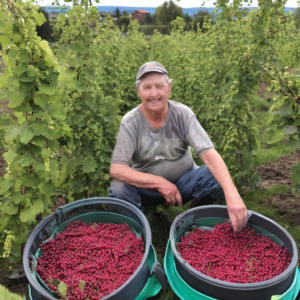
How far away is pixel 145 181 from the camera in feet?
8.19

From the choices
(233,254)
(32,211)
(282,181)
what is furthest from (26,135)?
(282,181)

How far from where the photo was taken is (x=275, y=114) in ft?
8.00

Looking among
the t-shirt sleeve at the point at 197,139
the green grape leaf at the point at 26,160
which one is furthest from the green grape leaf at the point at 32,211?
the t-shirt sleeve at the point at 197,139

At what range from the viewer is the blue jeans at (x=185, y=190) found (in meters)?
2.57

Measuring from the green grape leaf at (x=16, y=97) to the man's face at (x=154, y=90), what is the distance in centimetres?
101

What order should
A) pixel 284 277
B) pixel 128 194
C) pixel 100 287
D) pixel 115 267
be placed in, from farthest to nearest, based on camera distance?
pixel 128 194 → pixel 115 267 → pixel 100 287 → pixel 284 277

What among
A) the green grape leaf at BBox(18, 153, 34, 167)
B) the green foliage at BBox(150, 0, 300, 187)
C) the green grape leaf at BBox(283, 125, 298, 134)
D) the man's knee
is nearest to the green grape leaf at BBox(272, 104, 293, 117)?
the green foliage at BBox(150, 0, 300, 187)

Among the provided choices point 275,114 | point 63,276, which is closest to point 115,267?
point 63,276

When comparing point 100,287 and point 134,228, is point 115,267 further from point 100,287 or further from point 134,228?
point 134,228

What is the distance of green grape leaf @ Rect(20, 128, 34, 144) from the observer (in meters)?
1.96

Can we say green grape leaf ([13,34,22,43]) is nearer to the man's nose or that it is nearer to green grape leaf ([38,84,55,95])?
green grape leaf ([38,84,55,95])

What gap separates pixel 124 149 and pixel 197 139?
25.8 inches

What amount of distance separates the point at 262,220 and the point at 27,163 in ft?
5.97

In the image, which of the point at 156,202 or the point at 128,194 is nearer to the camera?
the point at 128,194
